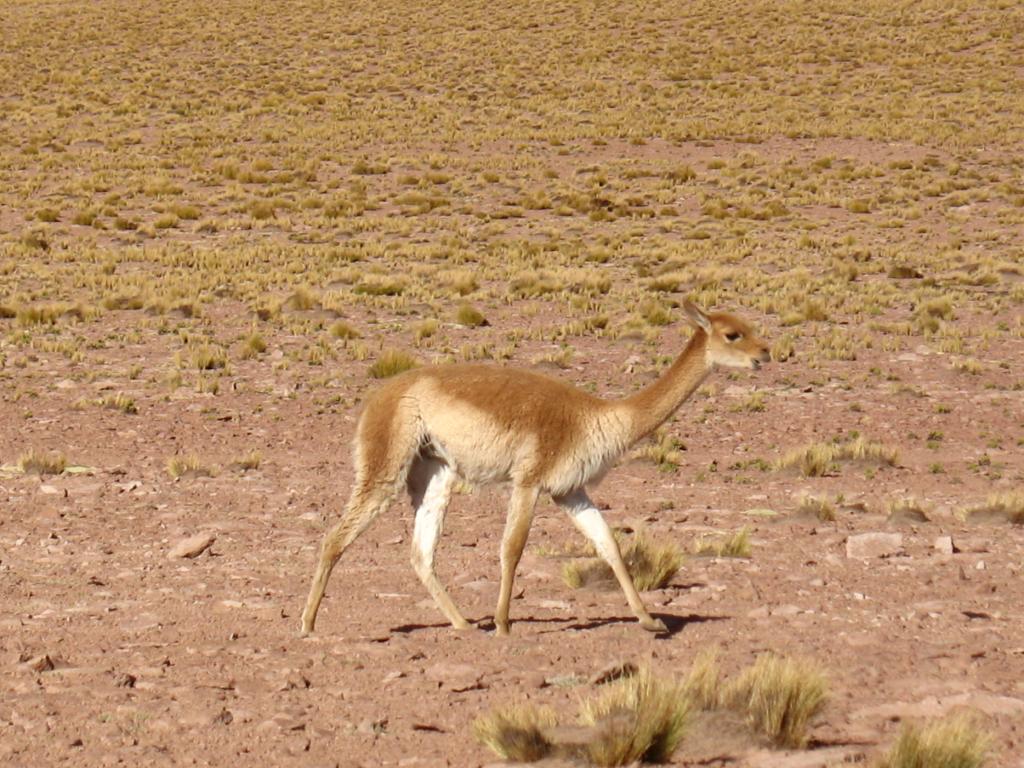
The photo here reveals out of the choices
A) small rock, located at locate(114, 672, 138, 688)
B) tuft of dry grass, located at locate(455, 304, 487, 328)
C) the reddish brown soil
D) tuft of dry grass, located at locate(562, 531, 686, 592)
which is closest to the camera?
the reddish brown soil

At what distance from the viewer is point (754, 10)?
6038cm

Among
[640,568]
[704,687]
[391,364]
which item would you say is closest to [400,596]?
[640,568]

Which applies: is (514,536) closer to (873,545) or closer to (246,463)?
(873,545)

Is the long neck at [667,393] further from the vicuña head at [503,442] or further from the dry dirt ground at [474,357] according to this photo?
the dry dirt ground at [474,357]

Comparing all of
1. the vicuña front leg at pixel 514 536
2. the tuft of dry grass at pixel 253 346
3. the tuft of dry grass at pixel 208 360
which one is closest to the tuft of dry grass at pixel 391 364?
the tuft of dry grass at pixel 253 346

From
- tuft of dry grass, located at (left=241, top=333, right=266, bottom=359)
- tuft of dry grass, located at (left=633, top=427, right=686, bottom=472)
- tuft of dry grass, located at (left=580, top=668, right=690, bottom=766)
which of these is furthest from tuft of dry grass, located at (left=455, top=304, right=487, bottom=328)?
tuft of dry grass, located at (left=580, top=668, right=690, bottom=766)

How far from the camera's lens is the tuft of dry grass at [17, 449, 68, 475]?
11.3 m

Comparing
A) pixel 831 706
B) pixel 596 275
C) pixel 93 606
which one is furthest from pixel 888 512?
pixel 596 275

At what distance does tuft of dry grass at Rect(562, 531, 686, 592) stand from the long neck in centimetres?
117

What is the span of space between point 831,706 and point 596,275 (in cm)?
1746

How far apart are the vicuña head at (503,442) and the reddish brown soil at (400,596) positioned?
15.8 inches

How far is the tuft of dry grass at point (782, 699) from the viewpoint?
16.3 ft

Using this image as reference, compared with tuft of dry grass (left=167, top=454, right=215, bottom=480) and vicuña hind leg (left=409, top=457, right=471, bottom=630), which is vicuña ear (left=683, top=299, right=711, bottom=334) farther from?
tuft of dry grass (left=167, top=454, right=215, bottom=480)

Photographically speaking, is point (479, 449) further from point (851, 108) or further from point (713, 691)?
point (851, 108)
